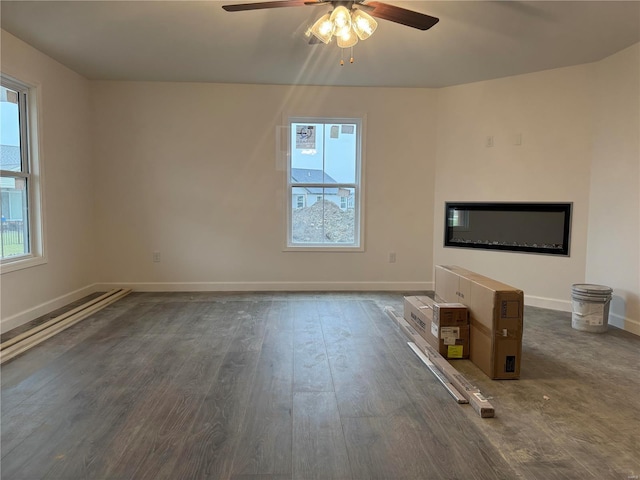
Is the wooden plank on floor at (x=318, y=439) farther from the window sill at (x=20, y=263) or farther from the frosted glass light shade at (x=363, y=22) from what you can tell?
the window sill at (x=20, y=263)

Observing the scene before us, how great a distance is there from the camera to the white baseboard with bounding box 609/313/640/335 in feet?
11.8

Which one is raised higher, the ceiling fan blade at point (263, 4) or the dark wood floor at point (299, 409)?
the ceiling fan blade at point (263, 4)

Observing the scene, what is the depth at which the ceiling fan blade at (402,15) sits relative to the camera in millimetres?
2397

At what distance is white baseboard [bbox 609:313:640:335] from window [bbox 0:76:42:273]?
5.56 metres

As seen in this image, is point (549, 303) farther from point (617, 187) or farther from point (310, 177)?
point (310, 177)

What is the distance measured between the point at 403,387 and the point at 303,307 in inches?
77.7

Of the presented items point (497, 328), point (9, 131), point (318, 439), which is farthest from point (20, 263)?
point (497, 328)

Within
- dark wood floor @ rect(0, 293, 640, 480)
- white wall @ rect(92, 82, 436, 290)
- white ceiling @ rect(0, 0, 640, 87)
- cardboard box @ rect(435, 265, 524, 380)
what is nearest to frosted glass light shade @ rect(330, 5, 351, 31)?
white ceiling @ rect(0, 0, 640, 87)

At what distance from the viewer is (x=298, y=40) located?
3.54 meters

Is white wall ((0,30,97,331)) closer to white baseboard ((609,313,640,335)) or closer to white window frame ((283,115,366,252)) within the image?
white window frame ((283,115,366,252))

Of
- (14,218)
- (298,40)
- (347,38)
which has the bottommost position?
(14,218)

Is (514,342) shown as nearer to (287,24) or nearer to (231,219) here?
(287,24)

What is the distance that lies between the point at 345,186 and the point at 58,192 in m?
3.26

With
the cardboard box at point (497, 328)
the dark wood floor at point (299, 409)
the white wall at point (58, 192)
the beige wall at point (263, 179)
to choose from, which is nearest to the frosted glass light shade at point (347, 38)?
the cardboard box at point (497, 328)
